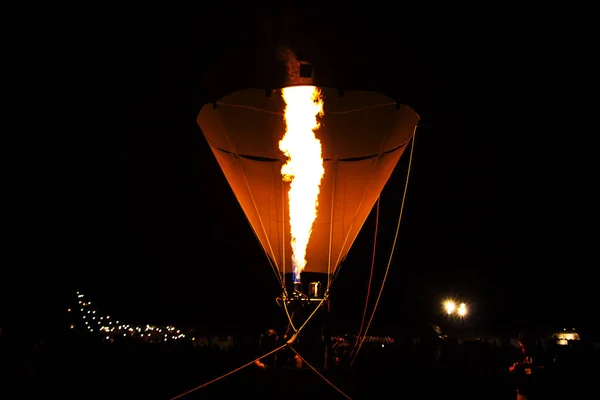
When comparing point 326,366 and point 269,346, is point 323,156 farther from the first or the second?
point 326,366

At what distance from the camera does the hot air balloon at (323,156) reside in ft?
22.0

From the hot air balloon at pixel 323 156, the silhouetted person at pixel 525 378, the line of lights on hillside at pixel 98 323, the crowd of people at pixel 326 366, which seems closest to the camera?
the silhouetted person at pixel 525 378

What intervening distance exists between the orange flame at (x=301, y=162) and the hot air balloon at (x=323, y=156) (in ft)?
0.24

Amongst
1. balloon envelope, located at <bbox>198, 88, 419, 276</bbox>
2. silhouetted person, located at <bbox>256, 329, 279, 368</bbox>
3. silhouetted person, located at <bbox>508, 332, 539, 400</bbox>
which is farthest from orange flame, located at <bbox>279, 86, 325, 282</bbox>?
silhouetted person, located at <bbox>508, 332, 539, 400</bbox>

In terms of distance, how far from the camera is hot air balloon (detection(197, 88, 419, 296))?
22.0 ft

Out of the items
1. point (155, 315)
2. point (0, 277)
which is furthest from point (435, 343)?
point (155, 315)

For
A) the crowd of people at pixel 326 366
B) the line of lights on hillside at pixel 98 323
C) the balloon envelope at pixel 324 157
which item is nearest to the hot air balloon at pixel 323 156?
the balloon envelope at pixel 324 157

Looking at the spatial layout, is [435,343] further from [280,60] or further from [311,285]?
[280,60]

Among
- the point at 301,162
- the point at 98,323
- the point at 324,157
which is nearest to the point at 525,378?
the point at 324,157

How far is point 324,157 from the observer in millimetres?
7238

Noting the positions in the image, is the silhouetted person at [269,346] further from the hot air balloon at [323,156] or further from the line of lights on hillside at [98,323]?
the line of lights on hillside at [98,323]

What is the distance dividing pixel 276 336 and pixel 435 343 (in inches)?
337

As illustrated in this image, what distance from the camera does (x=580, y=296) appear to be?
19.5m

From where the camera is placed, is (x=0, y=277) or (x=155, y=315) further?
(x=155, y=315)
